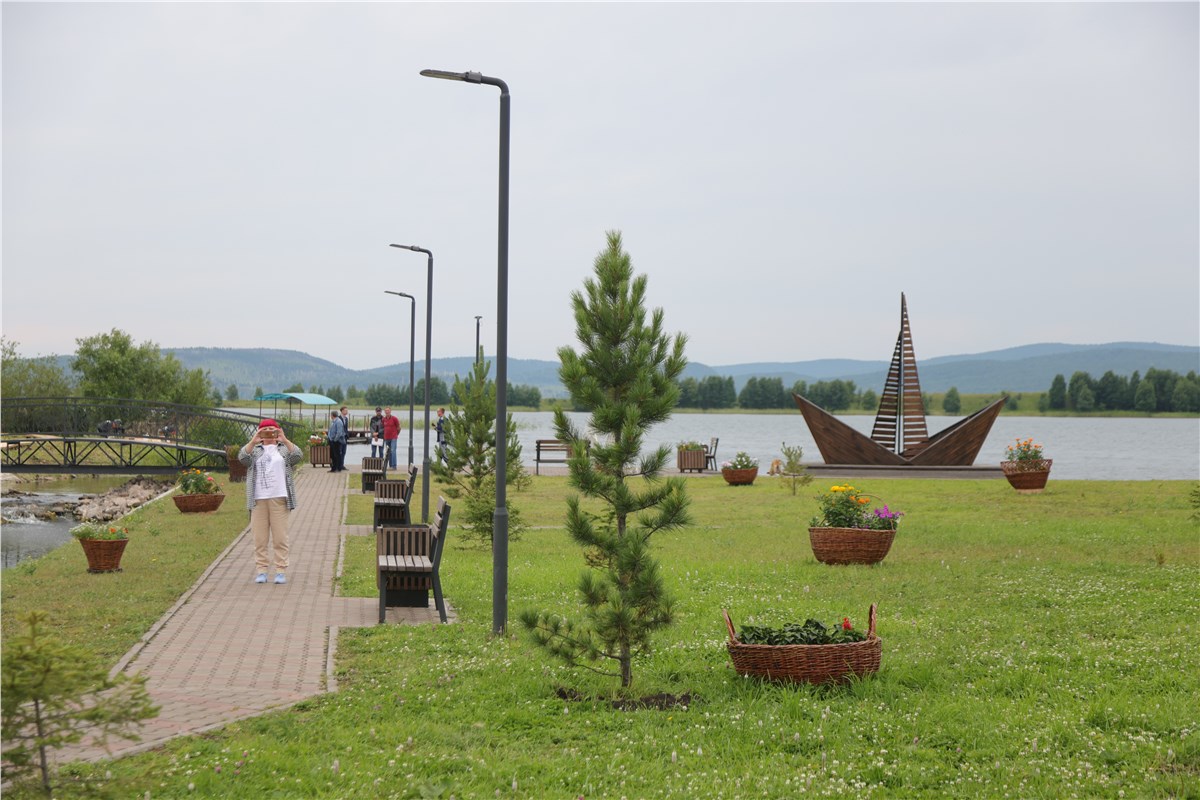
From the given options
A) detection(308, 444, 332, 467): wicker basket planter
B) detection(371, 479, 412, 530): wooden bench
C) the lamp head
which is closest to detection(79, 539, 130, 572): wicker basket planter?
detection(371, 479, 412, 530): wooden bench

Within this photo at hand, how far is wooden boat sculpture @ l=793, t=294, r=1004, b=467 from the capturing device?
38.8 m

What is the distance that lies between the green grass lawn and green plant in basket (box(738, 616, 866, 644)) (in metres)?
0.35

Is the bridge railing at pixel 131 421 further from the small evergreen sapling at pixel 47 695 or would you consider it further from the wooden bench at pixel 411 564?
the small evergreen sapling at pixel 47 695

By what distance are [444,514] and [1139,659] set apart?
22.2 ft

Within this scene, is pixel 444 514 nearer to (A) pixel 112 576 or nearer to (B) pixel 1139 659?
(A) pixel 112 576

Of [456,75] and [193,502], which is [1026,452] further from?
[456,75]

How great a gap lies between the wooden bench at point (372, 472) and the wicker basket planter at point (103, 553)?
37.4ft

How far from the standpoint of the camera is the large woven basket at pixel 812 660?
7762 millimetres

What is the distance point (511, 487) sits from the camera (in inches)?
1284

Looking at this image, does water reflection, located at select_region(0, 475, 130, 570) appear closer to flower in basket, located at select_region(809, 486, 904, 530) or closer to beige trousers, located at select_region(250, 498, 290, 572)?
beige trousers, located at select_region(250, 498, 290, 572)

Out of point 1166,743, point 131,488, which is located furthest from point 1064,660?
point 131,488

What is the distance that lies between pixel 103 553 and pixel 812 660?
10.6 m

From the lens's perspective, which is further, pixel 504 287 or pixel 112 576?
pixel 112 576

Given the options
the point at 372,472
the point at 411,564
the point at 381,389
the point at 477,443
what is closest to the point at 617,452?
the point at 411,564
